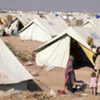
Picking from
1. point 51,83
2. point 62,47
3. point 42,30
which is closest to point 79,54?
point 62,47

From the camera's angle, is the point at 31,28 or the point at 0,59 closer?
the point at 0,59

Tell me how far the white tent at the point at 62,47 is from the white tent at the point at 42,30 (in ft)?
22.5

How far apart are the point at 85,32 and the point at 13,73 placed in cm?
543

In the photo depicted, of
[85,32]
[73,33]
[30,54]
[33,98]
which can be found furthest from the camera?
[30,54]

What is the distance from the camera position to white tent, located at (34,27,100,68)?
12.1 metres

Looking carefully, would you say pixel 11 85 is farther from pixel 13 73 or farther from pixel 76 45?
pixel 76 45

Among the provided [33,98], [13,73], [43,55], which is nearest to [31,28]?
[43,55]

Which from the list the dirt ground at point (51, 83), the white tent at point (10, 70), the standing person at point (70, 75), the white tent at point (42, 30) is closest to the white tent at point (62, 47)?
the dirt ground at point (51, 83)

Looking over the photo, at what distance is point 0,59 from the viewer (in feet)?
28.3

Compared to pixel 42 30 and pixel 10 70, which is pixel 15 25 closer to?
pixel 42 30

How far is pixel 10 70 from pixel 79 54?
568 centimetres

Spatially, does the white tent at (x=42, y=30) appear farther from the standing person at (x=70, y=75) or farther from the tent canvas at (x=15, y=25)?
the standing person at (x=70, y=75)

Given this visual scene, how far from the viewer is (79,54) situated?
44.5 feet

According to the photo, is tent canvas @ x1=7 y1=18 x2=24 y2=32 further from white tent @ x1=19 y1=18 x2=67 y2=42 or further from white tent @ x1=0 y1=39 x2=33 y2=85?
white tent @ x1=0 y1=39 x2=33 y2=85
